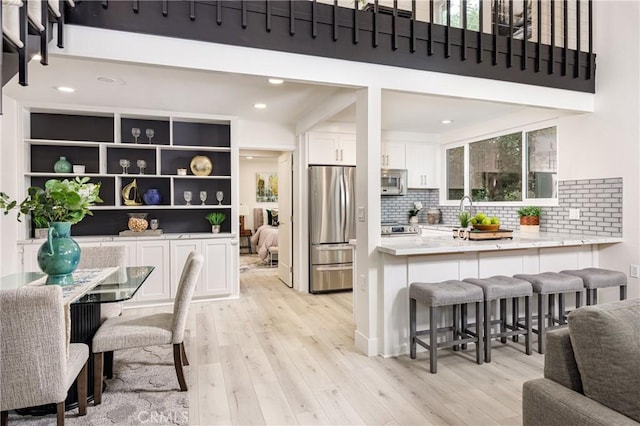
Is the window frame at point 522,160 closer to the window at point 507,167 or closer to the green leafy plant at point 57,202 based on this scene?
the window at point 507,167

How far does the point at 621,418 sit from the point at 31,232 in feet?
18.2

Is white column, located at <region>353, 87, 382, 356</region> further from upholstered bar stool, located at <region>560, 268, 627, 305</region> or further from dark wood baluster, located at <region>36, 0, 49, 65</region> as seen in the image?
dark wood baluster, located at <region>36, 0, 49, 65</region>

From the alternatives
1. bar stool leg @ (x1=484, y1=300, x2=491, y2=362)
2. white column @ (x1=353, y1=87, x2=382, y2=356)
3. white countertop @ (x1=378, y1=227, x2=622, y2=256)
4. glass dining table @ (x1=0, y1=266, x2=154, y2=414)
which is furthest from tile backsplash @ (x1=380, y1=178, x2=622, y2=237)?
glass dining table @ (x1=0, y1=266, x2=154, y2=414)

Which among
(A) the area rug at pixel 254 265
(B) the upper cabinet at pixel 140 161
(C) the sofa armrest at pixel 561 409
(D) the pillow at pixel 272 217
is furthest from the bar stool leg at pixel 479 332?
(D) the pillow at pixel 272 217

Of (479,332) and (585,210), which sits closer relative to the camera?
(479,332)

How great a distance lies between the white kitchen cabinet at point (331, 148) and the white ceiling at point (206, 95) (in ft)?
1.02

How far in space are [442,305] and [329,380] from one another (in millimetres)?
998

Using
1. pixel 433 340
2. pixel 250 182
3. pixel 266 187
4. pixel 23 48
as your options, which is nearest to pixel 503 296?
pixel 433 340

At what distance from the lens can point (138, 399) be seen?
2422 mm

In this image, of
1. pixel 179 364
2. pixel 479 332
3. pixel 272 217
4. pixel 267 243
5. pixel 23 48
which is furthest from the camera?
pixel 272 217

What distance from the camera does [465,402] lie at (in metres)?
2.37

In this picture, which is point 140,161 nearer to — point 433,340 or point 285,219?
point 285,219

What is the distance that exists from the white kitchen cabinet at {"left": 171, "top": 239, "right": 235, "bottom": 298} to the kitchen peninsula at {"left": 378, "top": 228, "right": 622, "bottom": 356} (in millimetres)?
2445

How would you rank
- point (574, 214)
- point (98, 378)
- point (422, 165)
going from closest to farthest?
point (98, 378) < point (574, 214) < point (422, 165)
